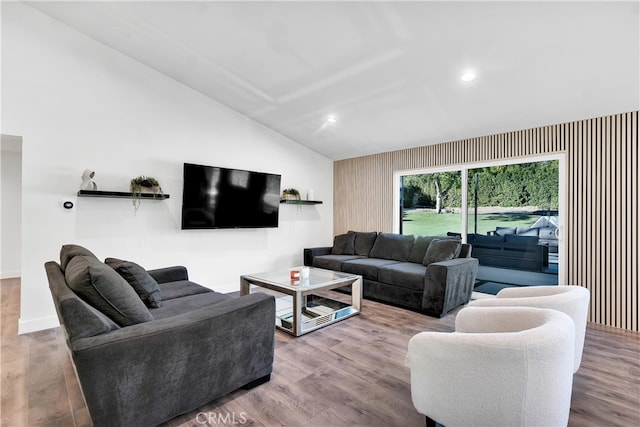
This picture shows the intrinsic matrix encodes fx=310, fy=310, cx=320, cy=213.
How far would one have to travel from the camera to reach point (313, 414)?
6.18ft

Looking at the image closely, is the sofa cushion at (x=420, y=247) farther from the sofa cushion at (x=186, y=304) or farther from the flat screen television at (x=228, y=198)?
the sofa cushion at (x=186, y=304)

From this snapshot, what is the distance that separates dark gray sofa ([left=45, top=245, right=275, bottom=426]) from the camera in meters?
1.49

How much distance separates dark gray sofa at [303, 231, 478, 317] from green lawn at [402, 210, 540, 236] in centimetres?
43

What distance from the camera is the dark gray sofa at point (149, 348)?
1489 millimetres

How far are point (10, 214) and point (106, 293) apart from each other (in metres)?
5.99

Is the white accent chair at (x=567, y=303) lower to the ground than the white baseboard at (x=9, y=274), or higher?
higher

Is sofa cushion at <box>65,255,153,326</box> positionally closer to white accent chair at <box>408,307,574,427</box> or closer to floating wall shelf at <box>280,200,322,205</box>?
white accent chair at <box>408,307,574,427</box>

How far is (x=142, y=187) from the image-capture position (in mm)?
3842

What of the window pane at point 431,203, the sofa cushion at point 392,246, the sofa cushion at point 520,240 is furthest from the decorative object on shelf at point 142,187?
the sofa cushion at point 520,240

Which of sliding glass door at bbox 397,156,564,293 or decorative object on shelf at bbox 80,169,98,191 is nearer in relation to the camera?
decorative object on shelf at bbox 80,169,98,191

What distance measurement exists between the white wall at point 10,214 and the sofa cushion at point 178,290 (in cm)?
456

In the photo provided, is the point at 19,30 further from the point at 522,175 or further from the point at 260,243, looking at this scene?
the point at 522,175

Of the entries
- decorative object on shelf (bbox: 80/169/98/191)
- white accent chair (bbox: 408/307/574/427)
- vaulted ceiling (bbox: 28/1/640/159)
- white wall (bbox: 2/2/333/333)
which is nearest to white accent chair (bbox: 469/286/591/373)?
white accent chair (bbox: 408/307/574/427)

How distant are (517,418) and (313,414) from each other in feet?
3.61
